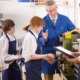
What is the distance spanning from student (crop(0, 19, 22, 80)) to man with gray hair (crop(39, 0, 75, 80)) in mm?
515

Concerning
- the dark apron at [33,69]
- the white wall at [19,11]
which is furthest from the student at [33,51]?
the white wall at [19,11]

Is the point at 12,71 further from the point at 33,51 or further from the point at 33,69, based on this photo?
the point at 33,51

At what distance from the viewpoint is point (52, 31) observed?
3160mm

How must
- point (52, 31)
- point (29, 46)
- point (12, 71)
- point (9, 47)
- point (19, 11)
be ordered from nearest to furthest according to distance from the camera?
point (29, 46) → point (9, 47) → point (12, 71) → point (52, 31) → point (19, 11)

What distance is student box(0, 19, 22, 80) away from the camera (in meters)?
2.68

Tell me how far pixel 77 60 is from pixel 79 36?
26.3 inches

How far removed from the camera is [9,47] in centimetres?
271

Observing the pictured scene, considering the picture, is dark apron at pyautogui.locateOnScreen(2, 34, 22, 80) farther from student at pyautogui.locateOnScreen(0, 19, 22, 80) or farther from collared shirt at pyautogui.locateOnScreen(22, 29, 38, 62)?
collared shirt at pyautogui.locateOnScreen(22, 29, 38, 62)

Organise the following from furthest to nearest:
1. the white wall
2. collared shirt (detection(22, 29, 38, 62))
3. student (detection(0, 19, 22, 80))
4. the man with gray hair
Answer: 1. the white wall
2. the man with gray hair
3. student (detection(0, 19, 22, 80))
4. collared shirt (detection(22, 29, 38, 62))

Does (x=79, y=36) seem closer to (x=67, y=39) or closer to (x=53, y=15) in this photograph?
(x=67, y=39)


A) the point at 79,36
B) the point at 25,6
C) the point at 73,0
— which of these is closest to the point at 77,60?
the point at 79,36

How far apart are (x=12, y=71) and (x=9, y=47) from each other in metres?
0.34

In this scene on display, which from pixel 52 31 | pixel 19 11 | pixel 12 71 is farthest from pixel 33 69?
pixel 19 11

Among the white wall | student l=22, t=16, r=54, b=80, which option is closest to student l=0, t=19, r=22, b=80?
student l=22, t=16, r=54, b=80
